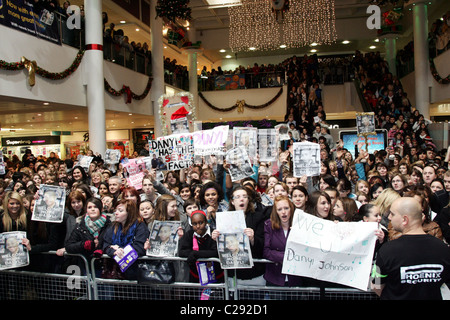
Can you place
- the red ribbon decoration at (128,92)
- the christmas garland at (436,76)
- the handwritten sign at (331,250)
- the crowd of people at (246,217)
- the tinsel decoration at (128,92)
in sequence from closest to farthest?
the crowd of people at (246,217) → the handwritten sign at (331,250) → the tinsel decoration at (128,92) → the christmas garland at (436,76) → the red ribbon decoration at (128,92)

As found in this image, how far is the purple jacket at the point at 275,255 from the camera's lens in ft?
13.8

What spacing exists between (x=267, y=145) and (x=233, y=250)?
14.5 ft

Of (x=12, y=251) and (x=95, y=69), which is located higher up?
(x=95, y=69)

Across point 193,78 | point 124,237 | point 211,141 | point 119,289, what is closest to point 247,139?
point 211,141

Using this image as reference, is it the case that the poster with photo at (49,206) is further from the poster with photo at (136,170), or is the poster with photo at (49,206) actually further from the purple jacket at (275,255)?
the purple jacket at (275,255)

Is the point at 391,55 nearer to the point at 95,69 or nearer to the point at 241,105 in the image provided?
the point at 241,105

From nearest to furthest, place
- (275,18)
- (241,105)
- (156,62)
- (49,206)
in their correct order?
(49,206), (275,18), (156,62), (241,105)

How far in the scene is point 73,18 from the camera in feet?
46.0

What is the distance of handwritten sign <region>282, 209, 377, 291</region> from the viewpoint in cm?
373

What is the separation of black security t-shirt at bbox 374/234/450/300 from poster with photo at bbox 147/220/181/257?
2191 millimetres

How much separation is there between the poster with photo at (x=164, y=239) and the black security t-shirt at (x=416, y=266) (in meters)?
2.19

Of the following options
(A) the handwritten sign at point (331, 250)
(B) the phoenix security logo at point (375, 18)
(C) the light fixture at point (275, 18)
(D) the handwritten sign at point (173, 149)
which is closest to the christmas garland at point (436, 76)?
(B) the phoenix security logo at point (375, 18)

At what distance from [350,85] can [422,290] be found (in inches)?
804
